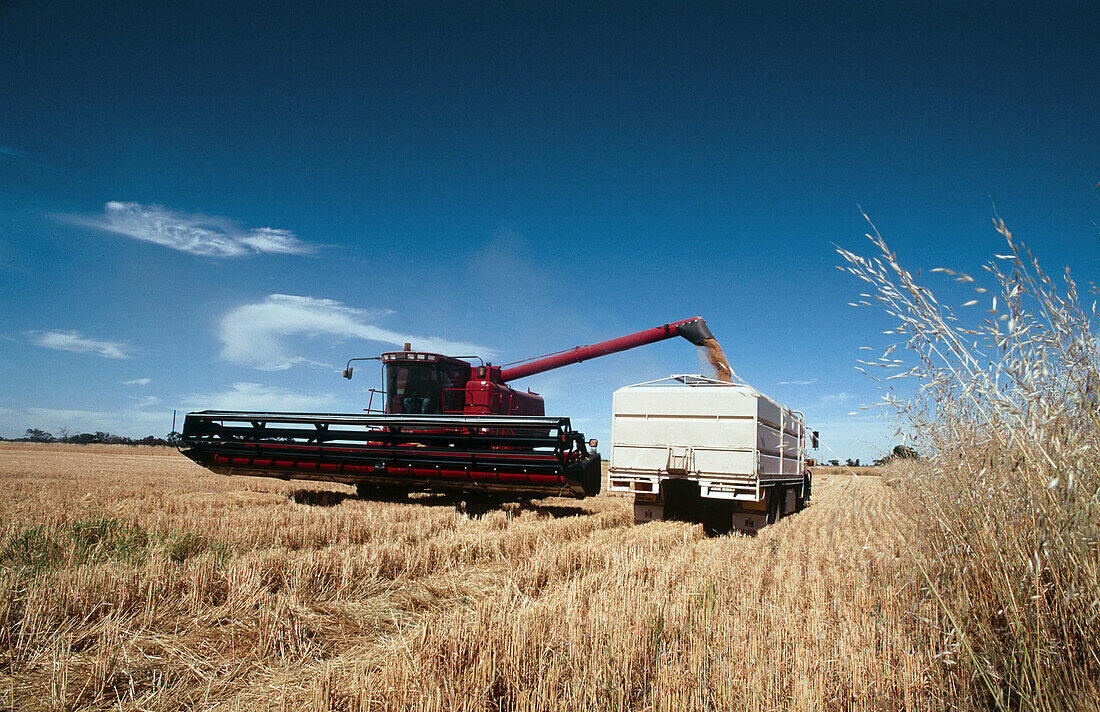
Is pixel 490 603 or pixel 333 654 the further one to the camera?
pixel 490 603

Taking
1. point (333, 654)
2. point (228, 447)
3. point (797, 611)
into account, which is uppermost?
point (228, 447)

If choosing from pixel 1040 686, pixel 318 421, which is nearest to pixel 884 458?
pixel 1040 686

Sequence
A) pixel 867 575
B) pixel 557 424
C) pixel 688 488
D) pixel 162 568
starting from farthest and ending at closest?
pixel 688 488, pixel 557 424, pixel 867 575, pixel 162 568

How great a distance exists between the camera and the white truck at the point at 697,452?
9016 mm

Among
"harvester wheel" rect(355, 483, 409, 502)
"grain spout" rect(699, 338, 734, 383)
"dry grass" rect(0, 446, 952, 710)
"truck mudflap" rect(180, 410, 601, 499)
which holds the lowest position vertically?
"dry grass" rect(0, 446, 952, 710)

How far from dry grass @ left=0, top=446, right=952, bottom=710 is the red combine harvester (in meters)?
2.20

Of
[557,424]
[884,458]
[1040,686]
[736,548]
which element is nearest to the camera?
[1040,686]

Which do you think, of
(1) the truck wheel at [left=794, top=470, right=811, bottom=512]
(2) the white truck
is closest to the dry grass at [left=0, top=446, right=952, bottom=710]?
(2) the white truck

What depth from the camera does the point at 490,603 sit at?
420 cm

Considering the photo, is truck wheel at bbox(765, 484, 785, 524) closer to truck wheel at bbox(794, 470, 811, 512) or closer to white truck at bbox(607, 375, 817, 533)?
white truck at bbox(607, 375, 817, 533)

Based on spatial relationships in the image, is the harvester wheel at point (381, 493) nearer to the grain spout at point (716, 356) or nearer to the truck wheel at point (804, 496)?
the grain spout at point (716, 356)

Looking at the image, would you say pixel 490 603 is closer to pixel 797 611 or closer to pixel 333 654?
pixel 333 654

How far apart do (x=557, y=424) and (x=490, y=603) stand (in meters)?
4.79

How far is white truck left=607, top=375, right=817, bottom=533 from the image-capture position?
9.02 m
